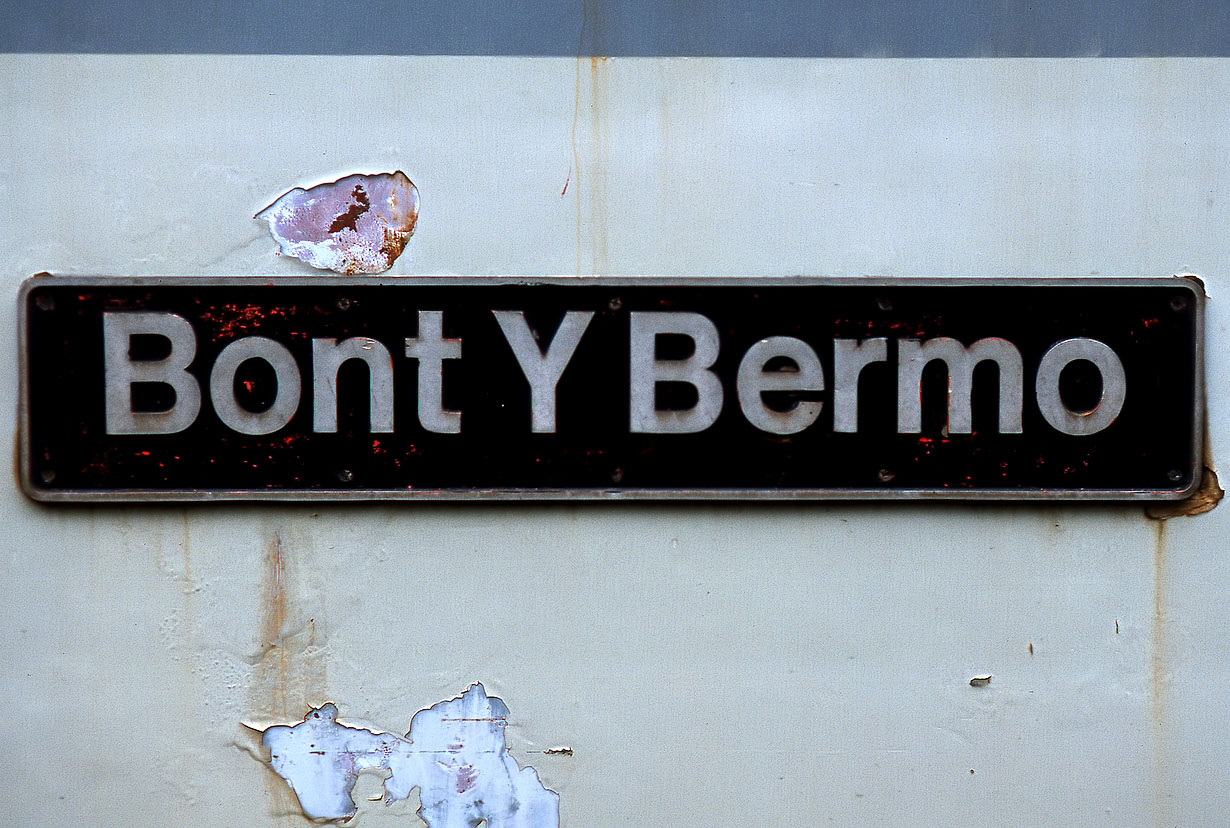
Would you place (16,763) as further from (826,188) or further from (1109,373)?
(1109,373)

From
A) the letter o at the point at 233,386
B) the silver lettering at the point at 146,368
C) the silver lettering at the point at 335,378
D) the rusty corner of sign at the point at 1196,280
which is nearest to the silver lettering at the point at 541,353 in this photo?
the silver lettering at the point at 335,378

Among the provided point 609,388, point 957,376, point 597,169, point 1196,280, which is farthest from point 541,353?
point 1196,280

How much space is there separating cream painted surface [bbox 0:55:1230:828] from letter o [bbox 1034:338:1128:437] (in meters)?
0.10

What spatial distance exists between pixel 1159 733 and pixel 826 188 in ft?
2.48

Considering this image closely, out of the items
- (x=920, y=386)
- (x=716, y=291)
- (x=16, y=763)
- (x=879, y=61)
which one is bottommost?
(x=16, y=763)

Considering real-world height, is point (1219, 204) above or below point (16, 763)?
above

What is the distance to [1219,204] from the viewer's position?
3.81 ft

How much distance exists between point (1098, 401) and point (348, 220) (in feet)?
2.93

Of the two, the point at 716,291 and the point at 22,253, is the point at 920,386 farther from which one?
the point at 22,253

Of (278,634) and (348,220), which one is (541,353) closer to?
(348,220)

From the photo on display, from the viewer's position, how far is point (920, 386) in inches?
45.2

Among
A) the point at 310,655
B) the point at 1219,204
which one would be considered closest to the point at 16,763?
the point at 310,655

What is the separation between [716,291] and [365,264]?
408 mm

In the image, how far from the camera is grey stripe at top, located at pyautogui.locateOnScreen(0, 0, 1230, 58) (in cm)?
113
